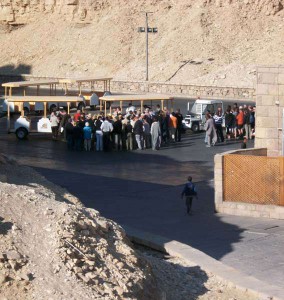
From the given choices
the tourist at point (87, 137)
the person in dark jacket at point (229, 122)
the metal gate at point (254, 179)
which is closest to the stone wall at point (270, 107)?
the metal gate at point (254, 179)

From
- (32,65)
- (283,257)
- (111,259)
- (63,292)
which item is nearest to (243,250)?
(283,257)

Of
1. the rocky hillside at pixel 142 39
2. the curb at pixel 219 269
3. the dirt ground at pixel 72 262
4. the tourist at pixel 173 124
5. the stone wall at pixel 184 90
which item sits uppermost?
the rocky hillside at pixel 142 39

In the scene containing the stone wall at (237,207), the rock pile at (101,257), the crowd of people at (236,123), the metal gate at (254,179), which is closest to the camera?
the rock pile at (101,257)

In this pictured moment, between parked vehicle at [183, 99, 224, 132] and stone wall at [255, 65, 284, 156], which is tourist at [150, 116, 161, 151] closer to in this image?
parked vehicle at [183, 99, 224, 132]

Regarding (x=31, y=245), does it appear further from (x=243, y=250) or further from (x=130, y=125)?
(x=130, y=125)

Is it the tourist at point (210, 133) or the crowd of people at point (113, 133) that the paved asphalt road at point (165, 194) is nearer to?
the tourist at point (210, 133)

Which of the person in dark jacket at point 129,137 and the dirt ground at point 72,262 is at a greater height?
the person in dark jacket at point 129,137

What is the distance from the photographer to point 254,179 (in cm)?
2089

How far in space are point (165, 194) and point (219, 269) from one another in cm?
905

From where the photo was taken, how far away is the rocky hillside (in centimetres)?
5878

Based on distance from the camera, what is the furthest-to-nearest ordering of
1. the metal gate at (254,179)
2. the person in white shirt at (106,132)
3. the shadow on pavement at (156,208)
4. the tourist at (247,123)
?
the tourist at (247,123) < the person in white shirt at (106,132) < the metal gate at (254,179) < the shadow on pavement at (156,208)

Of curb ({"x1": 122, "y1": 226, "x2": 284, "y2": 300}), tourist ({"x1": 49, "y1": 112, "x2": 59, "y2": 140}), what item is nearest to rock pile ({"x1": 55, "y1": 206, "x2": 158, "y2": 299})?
curb ({"x1": 122, "y1": 226, "x2": 284, "y2": 300})

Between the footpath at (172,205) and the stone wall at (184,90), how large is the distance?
1799 cm

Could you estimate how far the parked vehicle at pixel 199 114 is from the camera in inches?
1453
